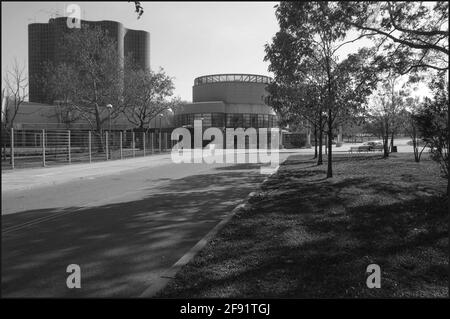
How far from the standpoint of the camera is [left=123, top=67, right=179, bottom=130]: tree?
39.1 meters

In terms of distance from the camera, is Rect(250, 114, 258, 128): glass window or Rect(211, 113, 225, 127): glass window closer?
Rect(211, 113, 225, 127): glass window

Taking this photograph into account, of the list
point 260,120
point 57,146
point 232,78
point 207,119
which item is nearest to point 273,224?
point 57,146

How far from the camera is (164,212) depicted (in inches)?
352

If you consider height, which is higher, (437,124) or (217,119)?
(217,119)

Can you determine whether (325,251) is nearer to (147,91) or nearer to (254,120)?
(147,91)

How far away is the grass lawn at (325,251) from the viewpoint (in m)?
4.26

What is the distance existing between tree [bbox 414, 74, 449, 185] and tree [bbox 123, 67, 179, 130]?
32.5 metres

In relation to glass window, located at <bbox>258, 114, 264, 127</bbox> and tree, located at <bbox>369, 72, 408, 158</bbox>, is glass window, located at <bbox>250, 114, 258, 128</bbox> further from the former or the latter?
tree, located at <bbox>369, 72, 408, 158</bbox>

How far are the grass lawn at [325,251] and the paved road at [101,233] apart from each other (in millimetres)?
632

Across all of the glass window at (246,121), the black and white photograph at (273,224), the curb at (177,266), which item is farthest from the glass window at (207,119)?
the curb at (177,266)

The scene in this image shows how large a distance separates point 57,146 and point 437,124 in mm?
23244

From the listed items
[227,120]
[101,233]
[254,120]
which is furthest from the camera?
[254,120]

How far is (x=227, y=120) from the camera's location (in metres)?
77.1

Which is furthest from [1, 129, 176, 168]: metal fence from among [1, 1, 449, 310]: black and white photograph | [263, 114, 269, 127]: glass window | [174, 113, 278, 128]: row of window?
[263, 114, 269, 127]: glass window
